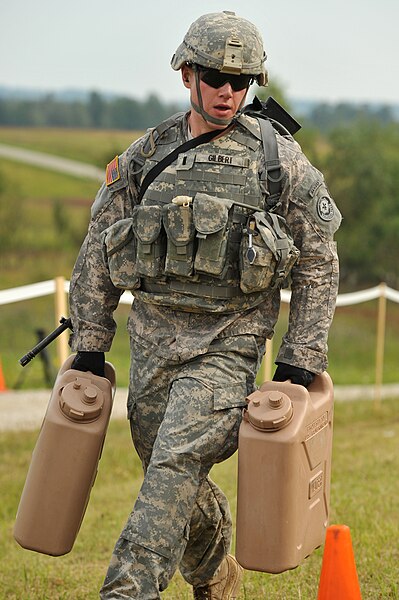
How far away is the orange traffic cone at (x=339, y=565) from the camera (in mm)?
4598

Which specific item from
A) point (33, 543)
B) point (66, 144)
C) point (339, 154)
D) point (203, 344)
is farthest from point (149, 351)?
point (66, 144)

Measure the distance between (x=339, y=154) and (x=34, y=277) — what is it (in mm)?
11968

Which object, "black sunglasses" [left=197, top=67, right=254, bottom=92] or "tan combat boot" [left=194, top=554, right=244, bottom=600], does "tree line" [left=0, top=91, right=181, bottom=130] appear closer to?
"tan combat boot" [left=194, top=554, right=244, bottom=600]

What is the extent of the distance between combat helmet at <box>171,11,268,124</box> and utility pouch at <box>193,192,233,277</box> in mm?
340

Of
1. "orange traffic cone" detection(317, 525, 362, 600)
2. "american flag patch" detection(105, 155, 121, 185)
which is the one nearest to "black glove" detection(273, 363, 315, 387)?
"orange traffic cone" detection(317, 525, 362, 600)

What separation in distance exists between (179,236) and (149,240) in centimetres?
12

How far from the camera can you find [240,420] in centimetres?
454

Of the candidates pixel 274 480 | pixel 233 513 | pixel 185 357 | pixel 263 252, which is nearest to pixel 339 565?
pixel 274 480

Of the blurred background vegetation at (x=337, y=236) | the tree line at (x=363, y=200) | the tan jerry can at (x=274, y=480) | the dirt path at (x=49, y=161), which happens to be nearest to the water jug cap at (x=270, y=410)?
the tan jerry can at (x=274, y=480)

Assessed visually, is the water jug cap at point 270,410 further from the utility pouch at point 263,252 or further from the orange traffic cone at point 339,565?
the orange traffic cone at point 339,565

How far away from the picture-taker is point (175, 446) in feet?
14.3

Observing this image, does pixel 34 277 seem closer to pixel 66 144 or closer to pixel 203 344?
pixel 203 344

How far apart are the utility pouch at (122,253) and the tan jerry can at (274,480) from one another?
706 mm

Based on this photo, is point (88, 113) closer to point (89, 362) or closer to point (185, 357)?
point (89, 362)
